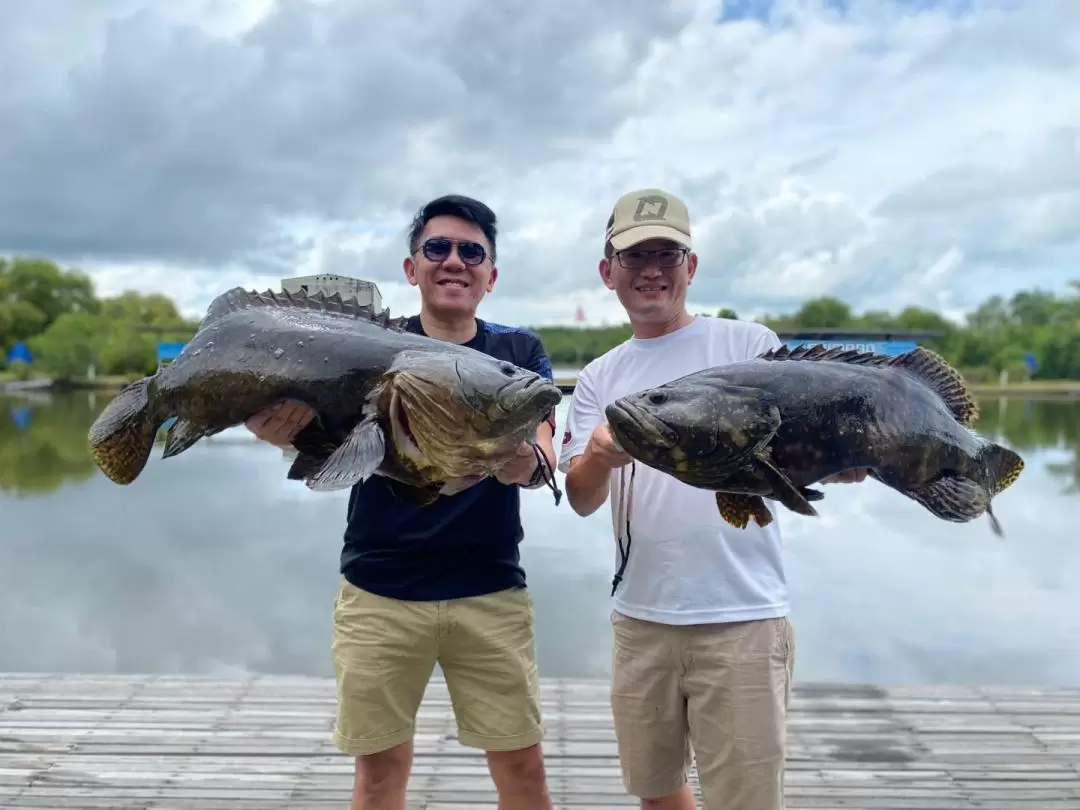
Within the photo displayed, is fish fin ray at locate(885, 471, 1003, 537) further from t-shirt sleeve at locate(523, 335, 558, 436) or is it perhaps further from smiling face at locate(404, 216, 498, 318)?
smiling face at locate(404, 216, 498, 318)

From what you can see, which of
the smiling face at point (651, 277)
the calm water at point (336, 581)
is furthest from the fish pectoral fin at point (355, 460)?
the calm water at point (336, 581)

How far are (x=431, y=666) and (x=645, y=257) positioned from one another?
218 centimetres

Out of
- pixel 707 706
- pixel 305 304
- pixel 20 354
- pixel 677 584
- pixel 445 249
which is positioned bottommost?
pixel 707 706

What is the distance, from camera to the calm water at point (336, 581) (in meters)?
9.94

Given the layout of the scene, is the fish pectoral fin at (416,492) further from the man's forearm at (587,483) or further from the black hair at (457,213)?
the black hair at (457,213)

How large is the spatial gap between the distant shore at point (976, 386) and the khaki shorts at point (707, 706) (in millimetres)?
29180

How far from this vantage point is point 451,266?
358 cm

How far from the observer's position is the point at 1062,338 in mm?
57188

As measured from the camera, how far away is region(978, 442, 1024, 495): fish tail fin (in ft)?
9.57

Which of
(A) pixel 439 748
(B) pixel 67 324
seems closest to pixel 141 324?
(B) pixel 67 324

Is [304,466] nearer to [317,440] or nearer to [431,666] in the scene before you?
[317,440]

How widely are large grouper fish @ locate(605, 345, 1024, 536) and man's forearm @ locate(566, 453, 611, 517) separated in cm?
56

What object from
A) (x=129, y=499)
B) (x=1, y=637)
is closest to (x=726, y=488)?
(x=1, y=637)

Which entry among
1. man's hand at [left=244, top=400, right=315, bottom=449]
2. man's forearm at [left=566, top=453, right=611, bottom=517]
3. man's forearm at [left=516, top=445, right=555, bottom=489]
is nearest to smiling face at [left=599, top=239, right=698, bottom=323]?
man's forearm at [left=566, top=453, right=611, bottom=517]
